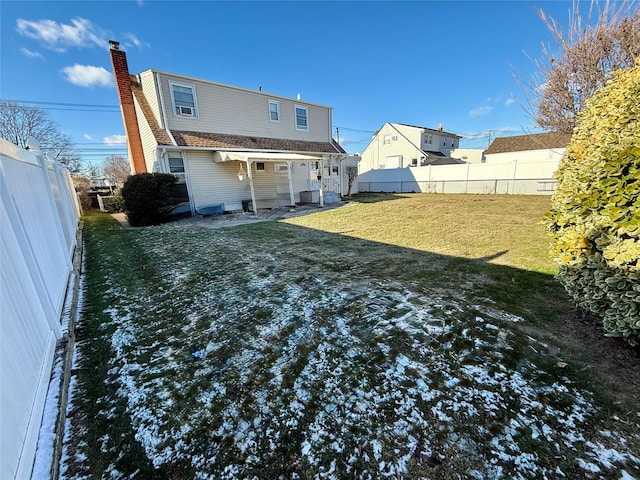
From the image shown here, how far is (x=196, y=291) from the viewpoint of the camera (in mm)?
4027

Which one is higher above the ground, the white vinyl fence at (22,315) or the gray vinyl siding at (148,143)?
the gray vinyl siding at (148,143)

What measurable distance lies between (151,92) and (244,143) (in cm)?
425

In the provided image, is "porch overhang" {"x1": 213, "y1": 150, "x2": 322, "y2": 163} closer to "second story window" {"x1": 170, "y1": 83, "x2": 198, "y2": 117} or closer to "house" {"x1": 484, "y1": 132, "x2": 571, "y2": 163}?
"second story window" {"x1": 170, "y1": 83, "x2": 198, "y2": 117}

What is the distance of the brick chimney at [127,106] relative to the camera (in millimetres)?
12172

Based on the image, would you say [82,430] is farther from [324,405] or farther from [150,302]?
[150,302]

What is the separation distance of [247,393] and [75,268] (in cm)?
488

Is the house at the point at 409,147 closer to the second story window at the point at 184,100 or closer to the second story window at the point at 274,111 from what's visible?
the second story window at the point at 274,111

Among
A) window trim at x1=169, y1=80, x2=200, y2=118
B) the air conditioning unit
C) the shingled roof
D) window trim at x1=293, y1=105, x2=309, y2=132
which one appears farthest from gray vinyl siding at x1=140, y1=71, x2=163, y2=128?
window trim at x1=293, y1=105, x2=309, y2=132

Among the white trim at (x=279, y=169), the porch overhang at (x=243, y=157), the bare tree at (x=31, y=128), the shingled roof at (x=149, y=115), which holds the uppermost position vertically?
the bare tree at (x=31, y=128)

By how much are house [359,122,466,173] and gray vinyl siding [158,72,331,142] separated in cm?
1304

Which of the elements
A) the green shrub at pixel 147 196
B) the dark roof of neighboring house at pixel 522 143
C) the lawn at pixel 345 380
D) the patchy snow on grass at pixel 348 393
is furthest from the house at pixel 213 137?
the dark roof of neighboring house at pixel 522 143

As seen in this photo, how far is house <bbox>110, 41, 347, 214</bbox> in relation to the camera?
454 inches

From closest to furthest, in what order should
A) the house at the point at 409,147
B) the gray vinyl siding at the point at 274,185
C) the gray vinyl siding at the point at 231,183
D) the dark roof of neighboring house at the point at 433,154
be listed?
the gray vinyl siding at the point at 231,183 → the gray vinyl siding at the point at 274,185 → the house at the point at 409,147 → the dark roof of neighboring house at the point at 433,154

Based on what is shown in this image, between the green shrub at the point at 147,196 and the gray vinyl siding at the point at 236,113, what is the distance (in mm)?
3112
